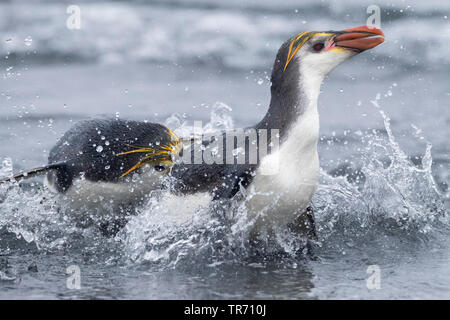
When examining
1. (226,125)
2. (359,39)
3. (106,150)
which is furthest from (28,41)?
(359,39)

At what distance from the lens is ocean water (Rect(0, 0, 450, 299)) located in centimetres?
345

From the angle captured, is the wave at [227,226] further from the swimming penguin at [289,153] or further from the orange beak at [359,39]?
the orange beak at [359,39]

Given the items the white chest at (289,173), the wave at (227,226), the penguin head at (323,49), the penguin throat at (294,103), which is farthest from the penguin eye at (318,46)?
the wave at (227,226)

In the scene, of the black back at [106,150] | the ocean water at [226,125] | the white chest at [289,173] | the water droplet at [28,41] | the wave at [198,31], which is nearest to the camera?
the ocean water at [226,125]

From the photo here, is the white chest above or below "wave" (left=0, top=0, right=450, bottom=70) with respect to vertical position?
below

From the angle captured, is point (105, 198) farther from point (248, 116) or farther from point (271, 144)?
point (248, 116)

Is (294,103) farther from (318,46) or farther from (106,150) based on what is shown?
(106,150)

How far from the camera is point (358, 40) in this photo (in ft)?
12.2

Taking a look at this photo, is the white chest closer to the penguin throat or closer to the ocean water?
the penguin throat

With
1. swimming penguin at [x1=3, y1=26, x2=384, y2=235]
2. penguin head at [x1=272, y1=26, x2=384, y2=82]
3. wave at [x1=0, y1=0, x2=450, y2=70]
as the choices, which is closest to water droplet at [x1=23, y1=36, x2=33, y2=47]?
wave at [x1=0, y1=0, x2=450, y2=70]

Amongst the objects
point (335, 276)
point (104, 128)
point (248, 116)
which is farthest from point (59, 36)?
point (335, 276)

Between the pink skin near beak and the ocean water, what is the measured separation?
3.34 ft

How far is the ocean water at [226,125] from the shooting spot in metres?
3.45

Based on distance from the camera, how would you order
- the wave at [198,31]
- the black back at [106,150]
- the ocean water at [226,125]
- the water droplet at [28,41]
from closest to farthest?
the ocean water at [226,125]
the black back at [106,150]
the water droplet at [28,41]
the wave at [198,31]
